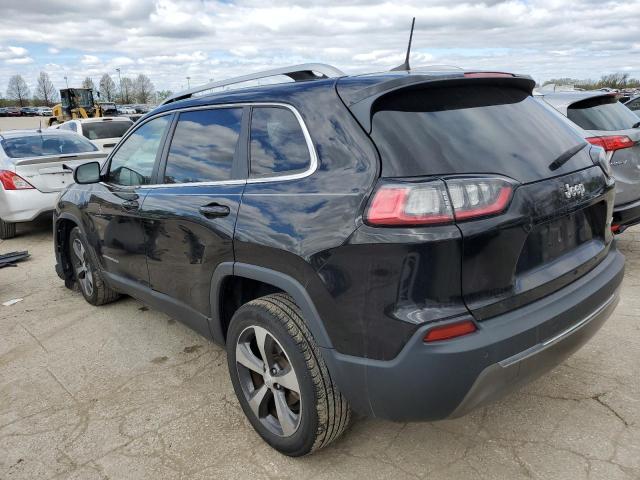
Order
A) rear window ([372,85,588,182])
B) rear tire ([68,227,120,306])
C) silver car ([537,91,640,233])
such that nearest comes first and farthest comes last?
rear window ([372,85,588,182]), rear tire ([68,227,120,306]), silver car ([537,91,640,233])

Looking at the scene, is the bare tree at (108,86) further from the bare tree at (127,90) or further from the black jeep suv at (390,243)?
the black jeep suv at (390,243)

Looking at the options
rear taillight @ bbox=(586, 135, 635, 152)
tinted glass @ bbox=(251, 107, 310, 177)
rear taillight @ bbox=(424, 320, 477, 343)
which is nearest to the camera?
rear taillight @ bbox=(424, 320, 477, 343)

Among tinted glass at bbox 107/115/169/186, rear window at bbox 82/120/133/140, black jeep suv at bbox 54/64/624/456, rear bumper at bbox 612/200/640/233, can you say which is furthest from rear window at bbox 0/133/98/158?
rear bumper at bbox 612/200/640/233

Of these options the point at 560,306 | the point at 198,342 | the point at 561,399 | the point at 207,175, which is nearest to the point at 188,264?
the point at 207,175

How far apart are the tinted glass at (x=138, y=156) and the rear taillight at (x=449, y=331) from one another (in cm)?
230

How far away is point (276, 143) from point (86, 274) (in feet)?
9.96

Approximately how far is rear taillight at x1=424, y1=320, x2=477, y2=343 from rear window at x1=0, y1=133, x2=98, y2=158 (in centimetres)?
768

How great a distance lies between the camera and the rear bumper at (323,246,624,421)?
195 cm

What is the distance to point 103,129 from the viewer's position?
40.3 feet

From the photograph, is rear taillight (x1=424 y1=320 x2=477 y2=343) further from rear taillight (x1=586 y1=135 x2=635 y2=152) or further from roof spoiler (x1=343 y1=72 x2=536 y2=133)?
rear taillight (x1=586 y1=135 x2=635 y2=152)

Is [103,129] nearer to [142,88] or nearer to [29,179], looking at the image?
[29,179]

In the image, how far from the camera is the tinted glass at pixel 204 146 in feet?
9.32

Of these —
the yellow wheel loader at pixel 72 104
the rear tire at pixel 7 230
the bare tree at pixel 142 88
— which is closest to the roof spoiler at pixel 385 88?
the rear tire at pixel 7 230

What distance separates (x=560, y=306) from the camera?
221cm
